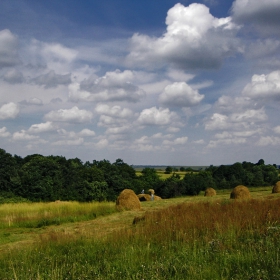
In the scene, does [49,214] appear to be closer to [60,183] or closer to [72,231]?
[72,231]

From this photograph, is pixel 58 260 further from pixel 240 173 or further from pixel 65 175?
pixel 240 173

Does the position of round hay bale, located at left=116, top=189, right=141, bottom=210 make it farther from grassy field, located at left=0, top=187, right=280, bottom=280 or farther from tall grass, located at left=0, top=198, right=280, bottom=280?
tall grass, located at left=0, top=198, right=280, bottom=280

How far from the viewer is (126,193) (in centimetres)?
1833

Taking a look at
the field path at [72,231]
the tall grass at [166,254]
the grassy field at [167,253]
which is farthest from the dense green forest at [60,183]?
the tall grass at [166,254]

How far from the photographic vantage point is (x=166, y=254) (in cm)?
577

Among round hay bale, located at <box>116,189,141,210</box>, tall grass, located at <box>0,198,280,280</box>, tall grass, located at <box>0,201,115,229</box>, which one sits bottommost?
tall grass, located at <box>0,201,115,229</box>

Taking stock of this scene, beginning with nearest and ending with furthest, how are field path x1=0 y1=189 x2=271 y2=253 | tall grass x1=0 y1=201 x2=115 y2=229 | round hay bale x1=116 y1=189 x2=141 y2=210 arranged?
1. field path x1=0 y1=189 x2=271 y2=253
2. tall grass x1=0 y1=201 x2=115 y2=229
3. round hay bale x1=116 y1=189 x2=141 y2=210

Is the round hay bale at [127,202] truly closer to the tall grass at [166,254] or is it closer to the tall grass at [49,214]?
the tall grass at [49,214]

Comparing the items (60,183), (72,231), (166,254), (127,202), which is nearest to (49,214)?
(127,202)

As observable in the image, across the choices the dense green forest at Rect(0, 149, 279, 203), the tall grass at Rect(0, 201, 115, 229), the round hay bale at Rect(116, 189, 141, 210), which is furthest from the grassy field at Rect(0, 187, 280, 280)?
the dense green forest at Rect(0, 149, 279, 203)

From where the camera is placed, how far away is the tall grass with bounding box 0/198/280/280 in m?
4.57

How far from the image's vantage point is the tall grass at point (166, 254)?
457cm

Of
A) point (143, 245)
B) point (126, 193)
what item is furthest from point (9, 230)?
point (143, 245)

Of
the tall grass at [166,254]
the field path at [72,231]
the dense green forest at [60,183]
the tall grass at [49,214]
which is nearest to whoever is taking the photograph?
A: the tall grass at [166,254]
